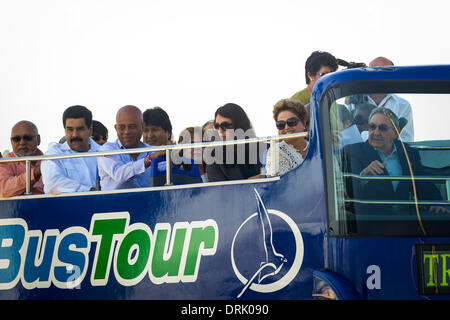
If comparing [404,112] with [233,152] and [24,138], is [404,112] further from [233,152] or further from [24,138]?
[24,138]

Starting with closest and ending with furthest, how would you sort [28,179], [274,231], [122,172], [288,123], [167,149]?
1. [274,231]
2. [288,123]
3. [167,149]
4. [122,172]
5. [28,179]

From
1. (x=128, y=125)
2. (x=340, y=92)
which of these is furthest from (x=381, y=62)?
(x=128, y=125)

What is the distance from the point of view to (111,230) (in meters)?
7.27

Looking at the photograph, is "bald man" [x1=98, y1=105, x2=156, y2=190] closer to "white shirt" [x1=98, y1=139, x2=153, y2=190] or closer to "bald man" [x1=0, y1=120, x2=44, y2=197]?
"white shirt" [x1=98, y1=139, x2=153, y2=190]

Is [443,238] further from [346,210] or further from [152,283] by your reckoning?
[152,283]

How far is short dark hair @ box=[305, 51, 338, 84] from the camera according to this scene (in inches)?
303

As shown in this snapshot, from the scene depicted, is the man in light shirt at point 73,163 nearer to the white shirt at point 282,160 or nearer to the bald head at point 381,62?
the white shirt at point 282,160

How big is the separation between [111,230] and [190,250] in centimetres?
87

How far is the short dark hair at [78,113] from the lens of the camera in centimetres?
809

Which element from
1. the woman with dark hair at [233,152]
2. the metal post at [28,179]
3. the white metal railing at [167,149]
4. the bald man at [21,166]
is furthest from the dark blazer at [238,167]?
the bald man at [21,166]

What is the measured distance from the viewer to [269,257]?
21.2ft

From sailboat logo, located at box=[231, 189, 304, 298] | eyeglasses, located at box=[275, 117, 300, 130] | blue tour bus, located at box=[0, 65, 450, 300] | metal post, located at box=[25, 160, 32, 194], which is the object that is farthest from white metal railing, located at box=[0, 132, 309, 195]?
sailboat logo, located at box=[231, 189, 304, 298]

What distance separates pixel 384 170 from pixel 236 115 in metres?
1.69
